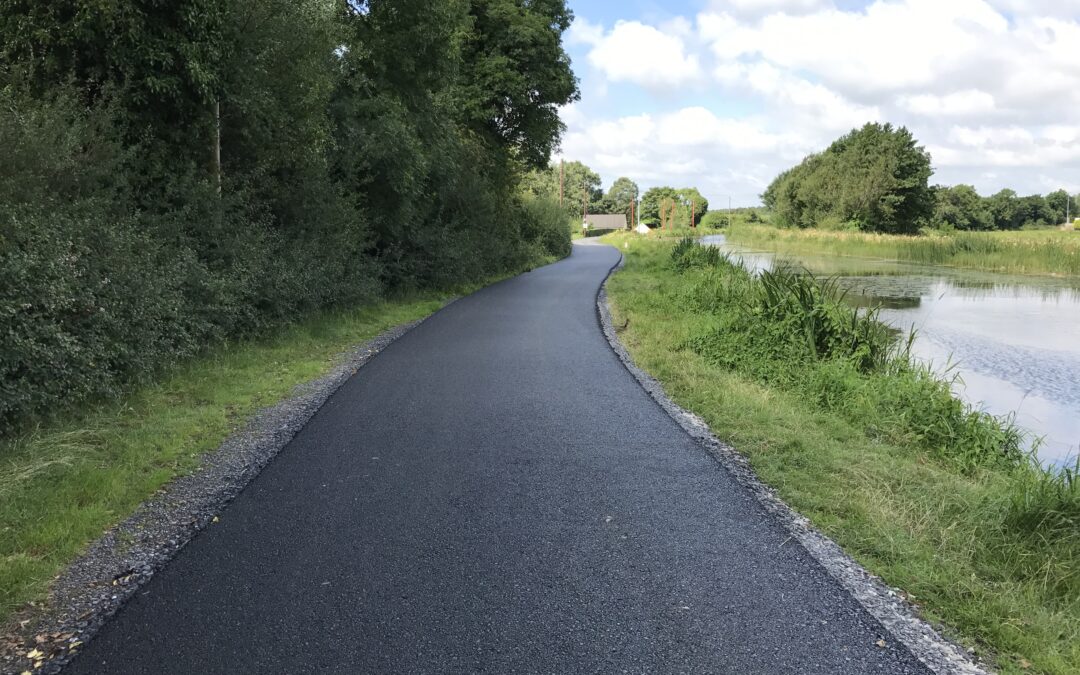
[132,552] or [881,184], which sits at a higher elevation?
[881,184]

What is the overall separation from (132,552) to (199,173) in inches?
285

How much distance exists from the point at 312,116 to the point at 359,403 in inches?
267

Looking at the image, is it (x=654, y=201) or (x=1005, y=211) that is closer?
(x=1005, y=211)

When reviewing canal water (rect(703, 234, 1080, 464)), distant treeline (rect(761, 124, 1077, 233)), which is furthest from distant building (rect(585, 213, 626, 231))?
canal water (rect(703, 234, 1080, 464))

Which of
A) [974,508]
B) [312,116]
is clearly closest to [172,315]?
[312,116]

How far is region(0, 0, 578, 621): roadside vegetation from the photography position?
194 inches

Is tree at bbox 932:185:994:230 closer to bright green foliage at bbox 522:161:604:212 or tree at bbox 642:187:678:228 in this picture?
tree at bbox 642:187:678:228

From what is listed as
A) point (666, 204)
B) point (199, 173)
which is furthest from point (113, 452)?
point (666, 204)

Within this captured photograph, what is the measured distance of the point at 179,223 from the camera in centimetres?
863

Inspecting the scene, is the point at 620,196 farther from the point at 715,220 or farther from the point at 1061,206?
the point at 1061,206

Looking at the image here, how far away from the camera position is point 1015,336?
47.3 feet

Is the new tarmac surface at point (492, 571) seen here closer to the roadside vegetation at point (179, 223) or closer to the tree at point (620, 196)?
the roadside vegetation at point (179, 223)

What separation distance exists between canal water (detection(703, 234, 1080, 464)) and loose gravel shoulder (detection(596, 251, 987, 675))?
4328mm

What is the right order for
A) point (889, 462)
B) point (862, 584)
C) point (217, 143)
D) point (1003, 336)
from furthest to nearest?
point (1003, 336) → point (217, 143) → point (889, 462) → point (862, 584)
